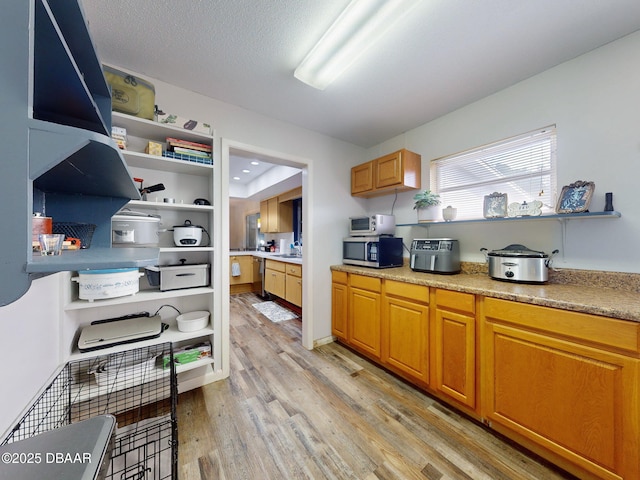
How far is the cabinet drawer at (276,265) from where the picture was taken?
12.6ft

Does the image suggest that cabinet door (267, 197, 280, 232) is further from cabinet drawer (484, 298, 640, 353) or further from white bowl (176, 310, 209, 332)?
cabinet drawer (484, 298, 640, 353)

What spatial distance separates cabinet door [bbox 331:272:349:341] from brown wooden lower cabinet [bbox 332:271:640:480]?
0.67 meters

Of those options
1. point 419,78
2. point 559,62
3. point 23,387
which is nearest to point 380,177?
point 419,78

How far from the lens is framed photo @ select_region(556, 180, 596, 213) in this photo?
148 cm

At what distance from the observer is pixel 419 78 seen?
179cm

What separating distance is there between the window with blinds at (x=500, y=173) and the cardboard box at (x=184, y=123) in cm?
215

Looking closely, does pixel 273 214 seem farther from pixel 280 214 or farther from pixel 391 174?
pixel 391 174

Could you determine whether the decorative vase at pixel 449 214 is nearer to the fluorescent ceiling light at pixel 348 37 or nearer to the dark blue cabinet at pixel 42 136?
the fluorescent ceiling light at pixel 348 37

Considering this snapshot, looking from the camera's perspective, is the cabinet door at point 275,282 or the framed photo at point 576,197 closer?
the framed photo at point 576,197

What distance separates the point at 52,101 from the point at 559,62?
2763 mm

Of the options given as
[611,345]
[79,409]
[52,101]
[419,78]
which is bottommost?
[79,409]

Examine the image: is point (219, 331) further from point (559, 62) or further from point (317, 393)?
point (559, 62)

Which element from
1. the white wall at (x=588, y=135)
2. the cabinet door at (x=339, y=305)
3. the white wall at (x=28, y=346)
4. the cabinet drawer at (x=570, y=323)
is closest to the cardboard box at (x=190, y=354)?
the white wall at (x=28, y=346)

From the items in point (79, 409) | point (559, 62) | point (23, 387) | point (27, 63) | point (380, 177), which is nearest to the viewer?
point (27, 63)
